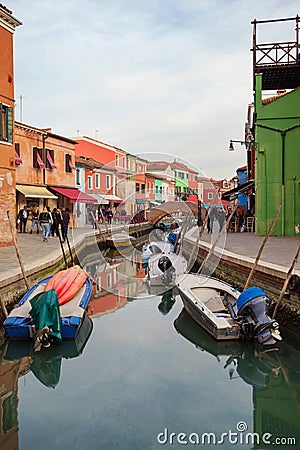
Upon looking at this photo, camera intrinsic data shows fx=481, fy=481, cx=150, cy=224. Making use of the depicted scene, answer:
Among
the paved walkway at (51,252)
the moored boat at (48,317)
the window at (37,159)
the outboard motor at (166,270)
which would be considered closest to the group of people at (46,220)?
the paved walkway at (51,252)

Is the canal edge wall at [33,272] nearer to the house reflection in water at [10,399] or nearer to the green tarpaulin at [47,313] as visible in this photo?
the green tarpaulin at [47,313]

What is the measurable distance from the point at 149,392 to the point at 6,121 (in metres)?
11.2

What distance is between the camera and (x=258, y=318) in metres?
7.09

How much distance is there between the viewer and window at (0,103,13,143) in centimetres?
1453

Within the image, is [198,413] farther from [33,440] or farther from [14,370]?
[14,370]

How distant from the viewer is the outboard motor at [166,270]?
12.2 m

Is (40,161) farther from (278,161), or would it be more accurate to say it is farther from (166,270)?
(166,270)

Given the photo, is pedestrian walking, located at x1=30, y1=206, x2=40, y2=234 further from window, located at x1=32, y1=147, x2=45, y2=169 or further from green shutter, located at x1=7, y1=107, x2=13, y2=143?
green shutter, located at x1=7, y1=107, x2=13, y2=143

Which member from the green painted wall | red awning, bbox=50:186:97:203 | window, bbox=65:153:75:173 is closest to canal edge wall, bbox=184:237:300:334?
the green painted wall

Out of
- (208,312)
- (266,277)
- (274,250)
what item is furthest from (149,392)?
(274,250)

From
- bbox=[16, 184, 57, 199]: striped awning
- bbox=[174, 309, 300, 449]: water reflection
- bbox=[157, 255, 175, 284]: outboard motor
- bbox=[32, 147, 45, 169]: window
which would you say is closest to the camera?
bbox=[174, 309, 300, 449]: water reflection

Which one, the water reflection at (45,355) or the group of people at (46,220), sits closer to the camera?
the water reflection at (45,355)

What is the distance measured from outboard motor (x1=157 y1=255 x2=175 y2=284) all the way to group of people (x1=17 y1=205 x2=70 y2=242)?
5.13m

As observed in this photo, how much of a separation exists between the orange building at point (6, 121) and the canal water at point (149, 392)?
22.4 feet
